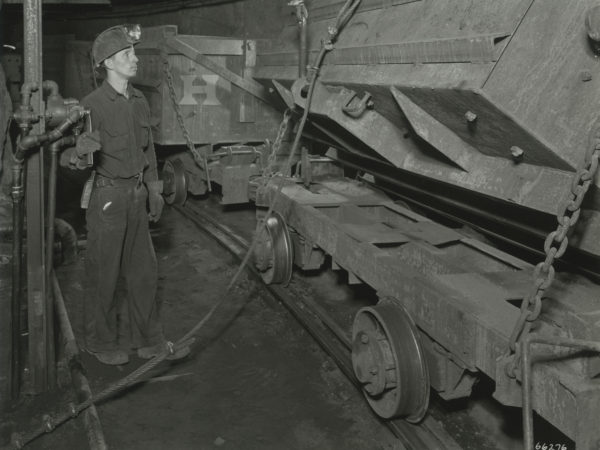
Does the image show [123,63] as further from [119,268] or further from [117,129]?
[119,268]

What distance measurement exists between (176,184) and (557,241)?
692 centimetres

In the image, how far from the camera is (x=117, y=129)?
396 centimetres

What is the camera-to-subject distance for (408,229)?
460cm

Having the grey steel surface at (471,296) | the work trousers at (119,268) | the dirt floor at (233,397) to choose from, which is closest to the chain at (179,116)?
the dirt floor at (233,397)

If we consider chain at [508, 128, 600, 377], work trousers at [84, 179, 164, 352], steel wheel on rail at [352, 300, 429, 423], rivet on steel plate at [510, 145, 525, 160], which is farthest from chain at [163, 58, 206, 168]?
chain at [508, 128, 600, 377]

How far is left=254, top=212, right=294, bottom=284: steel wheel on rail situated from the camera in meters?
5.33

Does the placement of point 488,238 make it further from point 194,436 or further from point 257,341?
point 194,436

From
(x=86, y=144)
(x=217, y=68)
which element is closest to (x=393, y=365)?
(x=86, y=144)

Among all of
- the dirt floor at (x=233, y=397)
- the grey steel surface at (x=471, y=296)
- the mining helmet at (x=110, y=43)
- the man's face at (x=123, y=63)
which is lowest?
the dirt floor at (x=233, y=397)

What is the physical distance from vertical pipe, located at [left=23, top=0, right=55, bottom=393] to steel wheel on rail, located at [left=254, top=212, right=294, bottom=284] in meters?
2.04

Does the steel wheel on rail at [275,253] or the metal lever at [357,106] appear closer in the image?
the metal lever at [357,106]

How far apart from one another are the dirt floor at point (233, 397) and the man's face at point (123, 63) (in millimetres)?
1922

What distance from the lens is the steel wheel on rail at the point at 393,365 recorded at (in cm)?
332

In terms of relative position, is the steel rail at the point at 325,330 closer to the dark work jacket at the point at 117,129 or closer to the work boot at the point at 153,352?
the work boot at the point at 153,352
